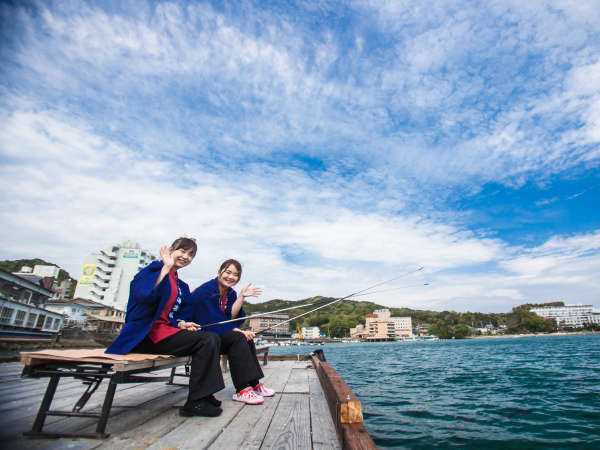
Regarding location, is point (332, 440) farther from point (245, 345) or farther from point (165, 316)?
point (165, 316)

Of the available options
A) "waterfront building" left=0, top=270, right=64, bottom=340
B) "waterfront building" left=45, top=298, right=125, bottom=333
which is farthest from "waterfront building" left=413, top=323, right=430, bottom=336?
"waterfront building" left=0, top=270, right=64, bottom=340

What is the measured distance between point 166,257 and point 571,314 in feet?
652

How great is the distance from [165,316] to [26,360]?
961mm

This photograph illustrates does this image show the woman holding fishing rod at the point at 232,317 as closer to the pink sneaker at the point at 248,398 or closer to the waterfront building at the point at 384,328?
the pink sneaker at the point at 248,398

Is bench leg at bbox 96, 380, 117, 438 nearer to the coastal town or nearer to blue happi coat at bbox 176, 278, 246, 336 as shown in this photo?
blue happi coat at bbox 176, 278, 246, 336

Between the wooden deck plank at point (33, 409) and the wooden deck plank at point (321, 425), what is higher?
the wooden deck plank at point (321, 425)

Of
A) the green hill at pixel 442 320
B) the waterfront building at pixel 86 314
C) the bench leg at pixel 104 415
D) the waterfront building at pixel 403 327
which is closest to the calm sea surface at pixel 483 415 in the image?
the bench leg at pixel 104 415

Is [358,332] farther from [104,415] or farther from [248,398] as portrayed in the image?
[104,415]

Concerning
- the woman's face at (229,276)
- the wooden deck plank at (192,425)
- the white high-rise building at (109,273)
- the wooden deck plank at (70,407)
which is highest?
the white high-rise building at (109,273)

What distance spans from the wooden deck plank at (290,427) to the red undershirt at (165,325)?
3.69 feet

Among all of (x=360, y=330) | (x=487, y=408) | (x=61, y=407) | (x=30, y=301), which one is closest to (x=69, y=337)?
(x=30, y=301)

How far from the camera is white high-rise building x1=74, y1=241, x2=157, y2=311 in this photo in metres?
52.2

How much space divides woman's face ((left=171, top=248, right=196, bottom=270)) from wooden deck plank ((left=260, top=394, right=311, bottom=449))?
151cm

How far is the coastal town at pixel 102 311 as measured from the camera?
54.1 feet
